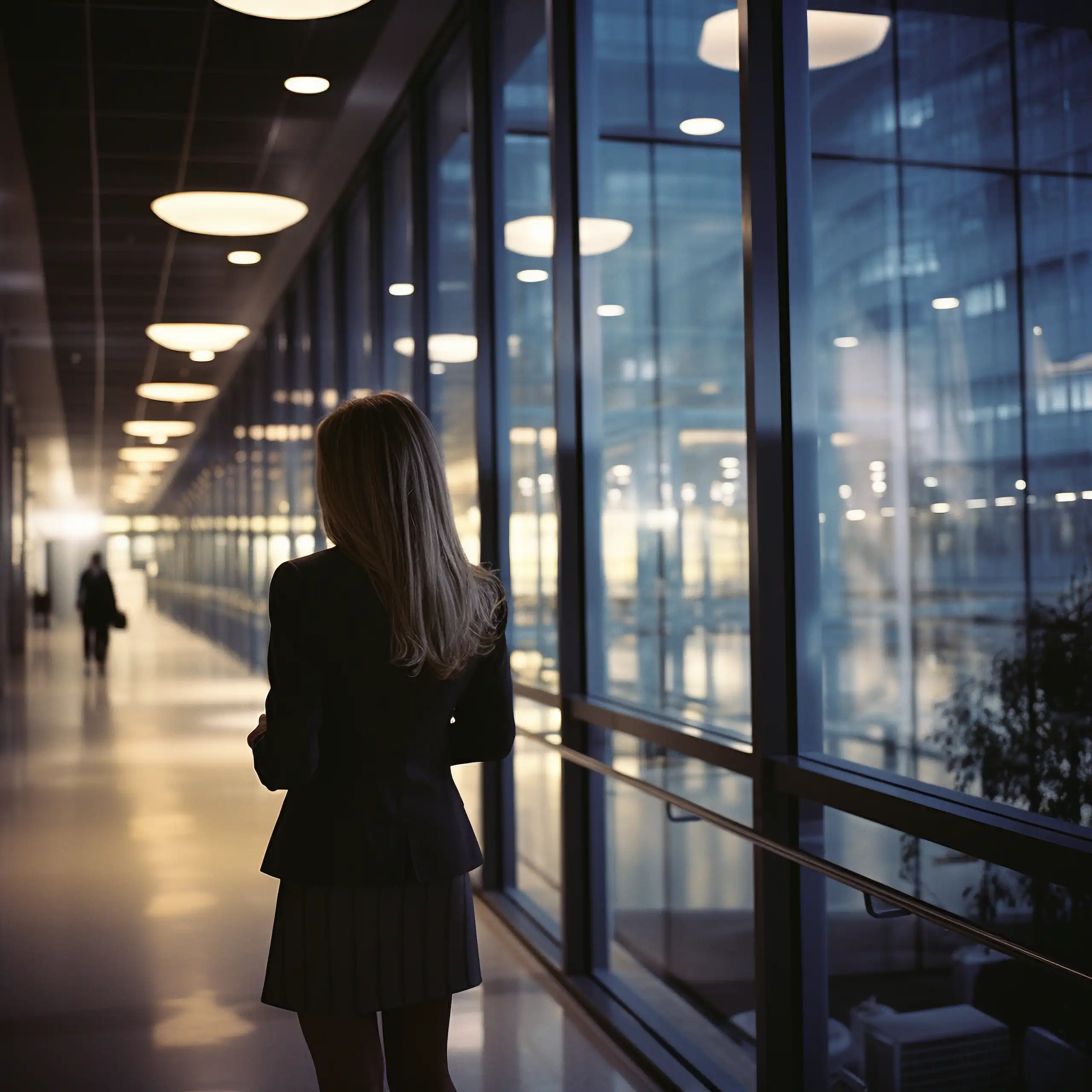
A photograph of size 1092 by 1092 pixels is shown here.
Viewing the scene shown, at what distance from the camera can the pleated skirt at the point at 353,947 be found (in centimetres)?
224

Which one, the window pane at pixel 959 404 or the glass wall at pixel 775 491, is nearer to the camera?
the glass wall at pixel 775 491

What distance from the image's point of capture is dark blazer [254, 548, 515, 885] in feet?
7.03

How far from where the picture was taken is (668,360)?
9.12 metres

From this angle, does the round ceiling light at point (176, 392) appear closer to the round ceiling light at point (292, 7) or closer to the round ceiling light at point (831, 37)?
the round ceiling light at point (292, 7)

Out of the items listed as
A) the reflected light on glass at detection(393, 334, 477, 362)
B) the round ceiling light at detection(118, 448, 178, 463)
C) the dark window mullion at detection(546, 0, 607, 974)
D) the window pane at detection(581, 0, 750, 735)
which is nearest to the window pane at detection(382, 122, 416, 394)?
the reflected light on glass at detection(393, 334, 477, 362)

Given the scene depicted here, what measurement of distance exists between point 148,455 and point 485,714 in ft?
120

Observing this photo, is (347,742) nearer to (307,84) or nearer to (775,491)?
(775,491)

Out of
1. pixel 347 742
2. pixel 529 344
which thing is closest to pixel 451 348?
pixel 529 344

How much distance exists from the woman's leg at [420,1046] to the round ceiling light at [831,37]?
2467mm

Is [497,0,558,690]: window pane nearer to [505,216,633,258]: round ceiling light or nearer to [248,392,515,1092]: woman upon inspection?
[505,216,633,258]: round ceiling light

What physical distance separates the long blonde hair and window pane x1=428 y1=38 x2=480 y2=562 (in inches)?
190

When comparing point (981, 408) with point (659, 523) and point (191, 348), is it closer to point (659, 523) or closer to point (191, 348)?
point (659, 523)

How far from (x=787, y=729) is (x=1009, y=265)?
2433mm

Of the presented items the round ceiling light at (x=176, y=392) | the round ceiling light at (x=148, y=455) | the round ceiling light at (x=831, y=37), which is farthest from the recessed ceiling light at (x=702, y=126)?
the round ceiling light at (x=148, y=455)
